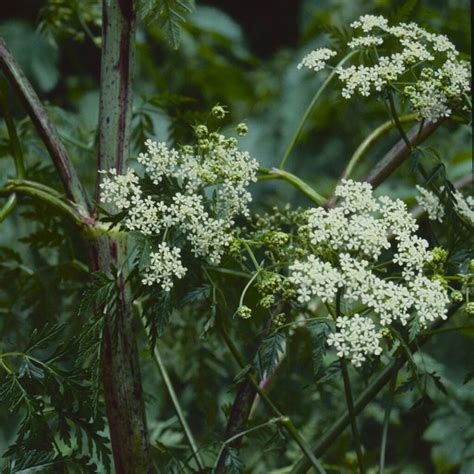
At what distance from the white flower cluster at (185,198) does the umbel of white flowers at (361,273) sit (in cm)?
8

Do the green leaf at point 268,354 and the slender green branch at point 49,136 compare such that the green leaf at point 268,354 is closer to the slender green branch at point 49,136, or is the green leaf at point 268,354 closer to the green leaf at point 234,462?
the green leaf at point 234,462

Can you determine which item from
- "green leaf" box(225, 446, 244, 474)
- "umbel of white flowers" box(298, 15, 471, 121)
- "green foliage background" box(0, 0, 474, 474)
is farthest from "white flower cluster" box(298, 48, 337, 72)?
"green leaf" box(225, 446, 244, 474)

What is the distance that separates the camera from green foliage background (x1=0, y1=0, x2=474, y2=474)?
1139 millimetres

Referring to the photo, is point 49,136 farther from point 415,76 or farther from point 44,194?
point 415,76

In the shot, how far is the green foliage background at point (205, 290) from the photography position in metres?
1.14

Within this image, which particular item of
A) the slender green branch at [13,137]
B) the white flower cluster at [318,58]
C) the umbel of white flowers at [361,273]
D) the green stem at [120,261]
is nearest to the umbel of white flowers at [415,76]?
the white flower cluster at [318,58]

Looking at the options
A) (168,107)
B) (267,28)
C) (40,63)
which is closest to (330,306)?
(168,107)

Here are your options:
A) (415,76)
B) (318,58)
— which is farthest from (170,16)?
(415,76)

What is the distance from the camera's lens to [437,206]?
0.95 m

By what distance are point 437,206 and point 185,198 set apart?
0.29m

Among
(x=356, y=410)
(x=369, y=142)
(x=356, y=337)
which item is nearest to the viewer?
(x=356, y=337)

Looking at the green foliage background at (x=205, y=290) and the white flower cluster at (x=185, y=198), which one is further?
the green foliage background at (x=205, y=290)

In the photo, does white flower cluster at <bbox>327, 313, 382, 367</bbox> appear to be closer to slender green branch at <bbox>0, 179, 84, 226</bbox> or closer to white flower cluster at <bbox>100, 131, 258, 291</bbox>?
white flower cluster at <bbox>100, 131, 258, 291</bbox>

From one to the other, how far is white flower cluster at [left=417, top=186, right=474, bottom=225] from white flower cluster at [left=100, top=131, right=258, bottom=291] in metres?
0.20
